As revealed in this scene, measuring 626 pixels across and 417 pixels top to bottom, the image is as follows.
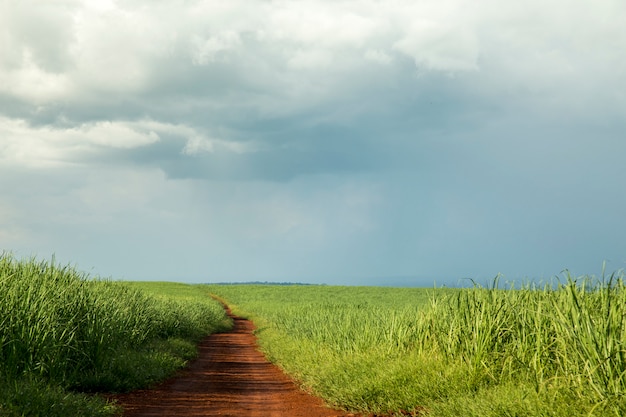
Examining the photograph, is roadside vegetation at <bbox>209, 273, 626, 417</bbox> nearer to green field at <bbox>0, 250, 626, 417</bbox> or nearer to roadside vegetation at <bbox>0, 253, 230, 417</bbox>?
green field at <bbox>0, 250, 626, 417</bbox>

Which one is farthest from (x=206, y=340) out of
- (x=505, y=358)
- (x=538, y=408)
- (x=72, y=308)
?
(x=538, y=408)

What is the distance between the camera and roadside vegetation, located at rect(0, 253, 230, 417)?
950 cm

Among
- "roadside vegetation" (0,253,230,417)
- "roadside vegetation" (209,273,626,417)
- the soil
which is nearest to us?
"roadside vegetation" (209,273,626,417)

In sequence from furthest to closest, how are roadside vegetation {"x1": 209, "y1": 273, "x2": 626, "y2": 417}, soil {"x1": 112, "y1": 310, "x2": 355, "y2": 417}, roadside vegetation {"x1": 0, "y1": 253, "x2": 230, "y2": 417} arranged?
soil {"x1": 112, "y1": 310, "x2": 355, "y2": 417}, roadside vegetation {"x1": 0, "y1": 253, "x2": 230, "y2": 417}, roadside vegetation {"x1": 209, "y1": 273, "x2": 626, "y2": 417}

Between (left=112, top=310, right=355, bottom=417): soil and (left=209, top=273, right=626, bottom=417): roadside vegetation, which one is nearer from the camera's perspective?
(left=209, top=273, right=626, bottom=417): roadside vegetation

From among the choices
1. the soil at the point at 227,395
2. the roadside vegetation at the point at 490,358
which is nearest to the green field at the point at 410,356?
the roadside vegetation at the point at 490,358

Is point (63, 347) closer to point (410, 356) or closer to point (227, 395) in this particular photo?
point (227, 395)

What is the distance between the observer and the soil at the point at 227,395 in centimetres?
1096

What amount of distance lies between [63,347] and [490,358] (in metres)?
8.68

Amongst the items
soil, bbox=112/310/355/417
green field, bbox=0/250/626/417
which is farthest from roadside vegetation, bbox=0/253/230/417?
soil, bbox=112/310/355/417

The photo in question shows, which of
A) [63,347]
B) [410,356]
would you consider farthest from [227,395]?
[410,356]

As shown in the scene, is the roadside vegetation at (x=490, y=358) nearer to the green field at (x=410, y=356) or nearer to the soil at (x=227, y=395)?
the green field at (x=410, y=356)

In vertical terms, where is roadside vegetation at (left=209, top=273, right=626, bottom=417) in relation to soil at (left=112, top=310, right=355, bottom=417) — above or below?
above

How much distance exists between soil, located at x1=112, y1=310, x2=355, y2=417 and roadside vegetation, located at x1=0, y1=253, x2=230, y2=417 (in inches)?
26.2
